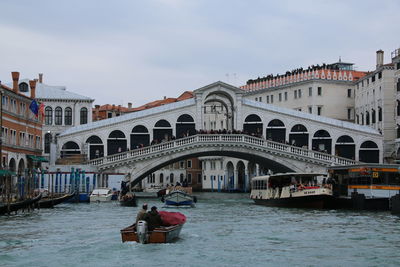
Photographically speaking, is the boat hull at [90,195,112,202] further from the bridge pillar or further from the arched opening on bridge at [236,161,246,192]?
the bridge pillar

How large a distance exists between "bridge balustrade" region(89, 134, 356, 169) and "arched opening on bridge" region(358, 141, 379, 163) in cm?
366

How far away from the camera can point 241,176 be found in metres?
78.4

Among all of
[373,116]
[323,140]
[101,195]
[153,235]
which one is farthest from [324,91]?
[153,235]

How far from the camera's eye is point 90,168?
157 feet

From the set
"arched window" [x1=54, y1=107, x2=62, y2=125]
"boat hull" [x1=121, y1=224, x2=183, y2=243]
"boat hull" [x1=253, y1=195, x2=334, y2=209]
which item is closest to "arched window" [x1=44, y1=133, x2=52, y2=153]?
"arched window" [x1=54, y1=107, x2=62, y2=125]

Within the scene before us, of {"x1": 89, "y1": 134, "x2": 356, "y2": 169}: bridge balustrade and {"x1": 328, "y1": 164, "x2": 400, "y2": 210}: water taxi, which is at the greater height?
{"x1": 89, "y1": 134, "x2": 356, "y2": 169}: bridge balustrade

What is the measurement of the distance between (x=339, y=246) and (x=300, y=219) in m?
9.30

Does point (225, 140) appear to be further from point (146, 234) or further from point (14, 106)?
point (146, 234)

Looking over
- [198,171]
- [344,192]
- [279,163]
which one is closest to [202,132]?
[279,163]

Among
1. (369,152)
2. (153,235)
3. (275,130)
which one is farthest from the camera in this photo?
(275,130)

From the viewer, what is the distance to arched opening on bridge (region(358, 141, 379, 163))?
2124 inches

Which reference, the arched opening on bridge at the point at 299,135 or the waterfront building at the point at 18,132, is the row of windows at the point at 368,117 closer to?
the arched opening on bridge at the point at 299,135

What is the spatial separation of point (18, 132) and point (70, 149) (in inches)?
253

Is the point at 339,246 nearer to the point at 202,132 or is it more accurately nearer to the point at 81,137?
the point at 202,132
